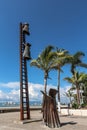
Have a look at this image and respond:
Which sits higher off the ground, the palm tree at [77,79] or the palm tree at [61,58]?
the palm tree at [61,58]

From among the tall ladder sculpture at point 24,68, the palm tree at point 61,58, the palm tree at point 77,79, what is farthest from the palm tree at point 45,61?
the palm tree at point 77,79

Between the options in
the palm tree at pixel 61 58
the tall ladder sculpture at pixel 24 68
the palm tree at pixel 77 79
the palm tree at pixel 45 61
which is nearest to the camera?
the tall ladder sculpture at pixel 24 68

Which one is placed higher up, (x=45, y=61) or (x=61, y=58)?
(x=61, y=58)

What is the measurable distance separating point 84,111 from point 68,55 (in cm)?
759

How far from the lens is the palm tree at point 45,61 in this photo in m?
25.9

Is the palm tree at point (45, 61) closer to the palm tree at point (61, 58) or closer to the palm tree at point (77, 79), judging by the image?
the palm tree at point (61, 58)

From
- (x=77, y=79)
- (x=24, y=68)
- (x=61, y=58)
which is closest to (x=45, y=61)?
(x=61, y=58)

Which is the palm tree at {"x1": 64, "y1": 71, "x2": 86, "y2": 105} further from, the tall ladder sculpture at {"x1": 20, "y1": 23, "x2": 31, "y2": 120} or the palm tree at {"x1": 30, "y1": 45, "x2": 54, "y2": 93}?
the tall ladder sculpture at {"x1": 20, "y1": 23, "x2": 31, "y2": 120}

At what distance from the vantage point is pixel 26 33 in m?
20.4

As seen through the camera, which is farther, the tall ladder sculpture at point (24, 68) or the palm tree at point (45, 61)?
the palm tree at point (45, 61)

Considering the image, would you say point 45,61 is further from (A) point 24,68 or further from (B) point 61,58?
(A) point 24,68

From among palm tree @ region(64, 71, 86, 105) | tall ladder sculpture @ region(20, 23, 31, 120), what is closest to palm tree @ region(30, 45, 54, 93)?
tall ladder sculpture @ region(20, 23, 31, 120)

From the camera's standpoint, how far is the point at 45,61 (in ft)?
87.1

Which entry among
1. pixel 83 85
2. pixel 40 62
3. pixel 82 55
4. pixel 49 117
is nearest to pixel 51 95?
pixel 49 117
